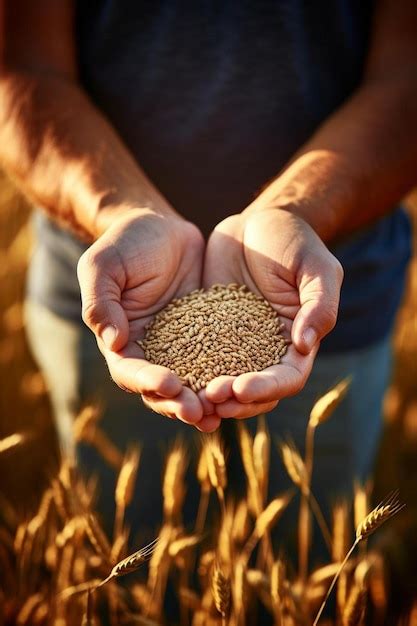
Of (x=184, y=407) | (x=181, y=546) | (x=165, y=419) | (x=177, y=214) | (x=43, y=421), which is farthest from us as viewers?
(x=43, y=421)

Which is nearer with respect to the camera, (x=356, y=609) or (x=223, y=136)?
(x=356, y=609)

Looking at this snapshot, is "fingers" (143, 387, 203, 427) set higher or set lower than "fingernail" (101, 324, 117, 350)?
lower

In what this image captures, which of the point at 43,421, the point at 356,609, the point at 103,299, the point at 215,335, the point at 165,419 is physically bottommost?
the point at 43,421

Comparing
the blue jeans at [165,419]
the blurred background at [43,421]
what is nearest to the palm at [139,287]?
the blue jeans at [165,419]

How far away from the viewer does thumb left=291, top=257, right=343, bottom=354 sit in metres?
0.98

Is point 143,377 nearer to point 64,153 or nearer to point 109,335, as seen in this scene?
point 109,335

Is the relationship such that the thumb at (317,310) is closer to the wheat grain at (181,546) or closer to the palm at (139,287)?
the palm at (139,287)

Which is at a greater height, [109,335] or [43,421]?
[109,335]

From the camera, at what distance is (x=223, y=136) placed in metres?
1.43

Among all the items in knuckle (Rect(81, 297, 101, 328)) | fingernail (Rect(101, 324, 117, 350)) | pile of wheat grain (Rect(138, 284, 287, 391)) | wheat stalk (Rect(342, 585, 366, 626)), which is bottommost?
wheat stalk (Rect(342, 585, 366, 626))

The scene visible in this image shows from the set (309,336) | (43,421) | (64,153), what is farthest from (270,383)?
(43,421)

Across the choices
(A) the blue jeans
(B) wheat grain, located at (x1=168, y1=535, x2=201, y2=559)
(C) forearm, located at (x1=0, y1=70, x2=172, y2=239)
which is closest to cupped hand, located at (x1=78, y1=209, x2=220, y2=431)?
(C) forearm, located at (x1=0, y1=70, x2=172, y2=239)

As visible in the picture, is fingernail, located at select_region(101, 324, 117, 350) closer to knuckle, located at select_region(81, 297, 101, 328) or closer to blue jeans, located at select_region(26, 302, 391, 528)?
knuckle, located at select_region(81, 297, 101, 328)

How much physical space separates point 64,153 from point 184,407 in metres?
0.68
